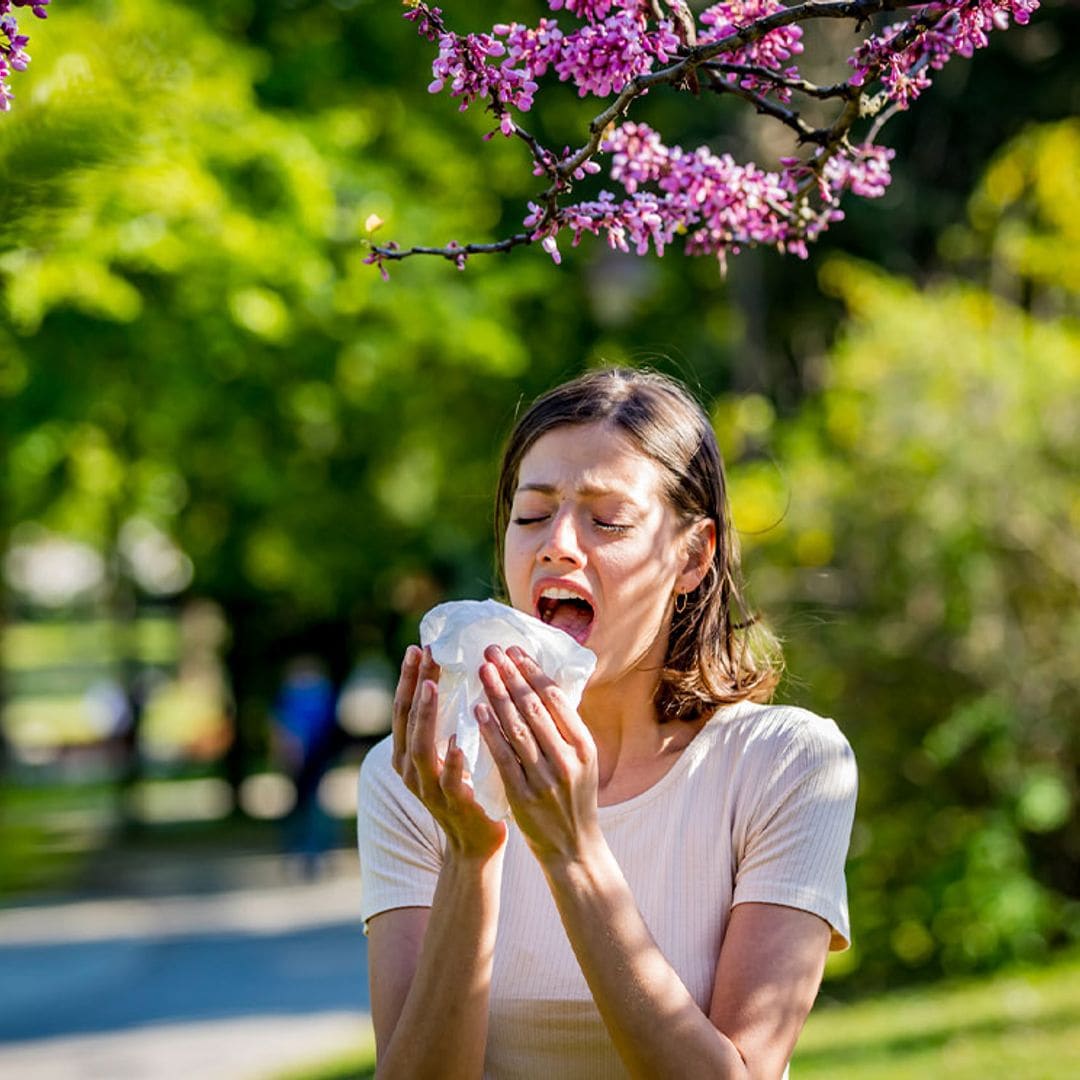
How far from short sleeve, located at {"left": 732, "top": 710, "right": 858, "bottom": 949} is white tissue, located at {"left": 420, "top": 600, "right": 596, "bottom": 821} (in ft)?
1.15

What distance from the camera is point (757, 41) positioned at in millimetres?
2525

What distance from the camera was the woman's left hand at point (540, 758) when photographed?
210 cm

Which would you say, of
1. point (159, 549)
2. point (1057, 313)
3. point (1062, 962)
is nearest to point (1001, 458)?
point (1062, 962)

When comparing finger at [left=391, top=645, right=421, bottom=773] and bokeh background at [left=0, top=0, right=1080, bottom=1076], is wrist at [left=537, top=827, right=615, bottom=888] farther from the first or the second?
bokeh background at [left=0, top=0, right=1080, bottom=1076]

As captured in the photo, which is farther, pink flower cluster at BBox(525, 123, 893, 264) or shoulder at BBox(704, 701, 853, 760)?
pink flower cluster at BBox(525, 123, 893, 264)

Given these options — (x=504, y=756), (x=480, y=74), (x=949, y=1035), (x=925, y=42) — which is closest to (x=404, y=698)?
(x=504, y=756)

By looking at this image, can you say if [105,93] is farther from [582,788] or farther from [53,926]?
[53,926]

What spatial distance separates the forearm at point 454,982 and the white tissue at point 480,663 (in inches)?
4.8

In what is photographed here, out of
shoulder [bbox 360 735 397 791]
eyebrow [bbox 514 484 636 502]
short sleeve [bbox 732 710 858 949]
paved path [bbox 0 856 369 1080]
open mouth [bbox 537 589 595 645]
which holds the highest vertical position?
eyebrow [bbox 514 484 636 502]

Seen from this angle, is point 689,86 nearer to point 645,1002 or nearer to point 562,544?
point 562,544

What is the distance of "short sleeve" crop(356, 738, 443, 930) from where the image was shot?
2.42 meters

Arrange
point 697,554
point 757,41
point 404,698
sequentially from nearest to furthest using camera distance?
point 404,698
point 757,41
point 697,554

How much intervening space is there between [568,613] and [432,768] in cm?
36

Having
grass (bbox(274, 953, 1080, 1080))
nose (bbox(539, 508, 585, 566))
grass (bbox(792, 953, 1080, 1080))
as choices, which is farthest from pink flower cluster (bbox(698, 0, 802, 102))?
grass (bbox(792, 953, 1080, 1080))
